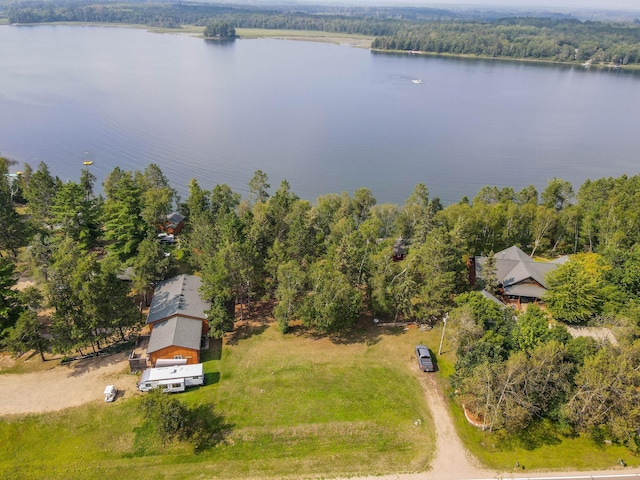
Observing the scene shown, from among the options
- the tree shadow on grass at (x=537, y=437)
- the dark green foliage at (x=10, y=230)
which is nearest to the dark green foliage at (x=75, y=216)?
the dark green foliage at (x=10, y=230)

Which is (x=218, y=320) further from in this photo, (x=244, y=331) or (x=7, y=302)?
(x=7, y=302)

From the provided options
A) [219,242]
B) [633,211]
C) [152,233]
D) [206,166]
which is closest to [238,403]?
[219,242]

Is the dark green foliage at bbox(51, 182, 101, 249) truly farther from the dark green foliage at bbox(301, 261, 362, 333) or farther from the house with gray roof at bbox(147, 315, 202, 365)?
the dark green foliage at bbox(301, 261, 362, 333)

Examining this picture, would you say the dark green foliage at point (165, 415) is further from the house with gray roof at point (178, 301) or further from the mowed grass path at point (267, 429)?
the house with gray roof at point (178, 301)

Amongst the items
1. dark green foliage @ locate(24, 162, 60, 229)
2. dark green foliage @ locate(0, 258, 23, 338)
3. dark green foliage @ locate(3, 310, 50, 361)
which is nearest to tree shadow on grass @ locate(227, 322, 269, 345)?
dark green foliage @ locate(3, 310, 50, 361)

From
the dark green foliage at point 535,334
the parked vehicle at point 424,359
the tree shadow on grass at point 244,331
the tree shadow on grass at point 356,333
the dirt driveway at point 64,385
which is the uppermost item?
the dark green foliage at point 535,334

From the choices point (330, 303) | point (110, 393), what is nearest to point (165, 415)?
point (110, 393)
